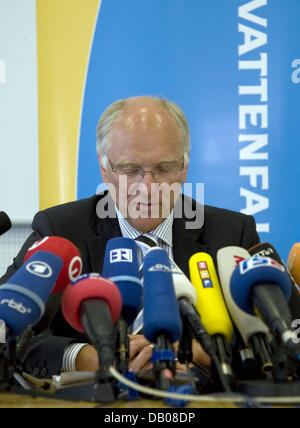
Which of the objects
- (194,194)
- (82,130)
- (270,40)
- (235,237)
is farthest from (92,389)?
(270,40)

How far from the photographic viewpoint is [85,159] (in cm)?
269

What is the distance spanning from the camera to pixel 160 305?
0.73 meters

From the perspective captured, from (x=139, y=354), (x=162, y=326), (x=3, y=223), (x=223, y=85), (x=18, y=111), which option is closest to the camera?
(x=162, y=326)

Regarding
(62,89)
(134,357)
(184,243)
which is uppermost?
(62,89)

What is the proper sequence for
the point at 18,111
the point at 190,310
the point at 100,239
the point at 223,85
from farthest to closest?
the point at 18,111
the point at 223,85
the point at 100,239
the point at 190,310

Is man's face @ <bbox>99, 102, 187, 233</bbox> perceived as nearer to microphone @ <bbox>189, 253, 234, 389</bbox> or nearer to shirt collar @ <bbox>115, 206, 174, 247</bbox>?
shirt collar @ <bbox>115, 206, 174, 247</bbox>

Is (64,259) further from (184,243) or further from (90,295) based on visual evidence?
(184,243)

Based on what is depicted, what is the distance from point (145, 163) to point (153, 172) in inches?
1.7

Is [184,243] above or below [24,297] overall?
below

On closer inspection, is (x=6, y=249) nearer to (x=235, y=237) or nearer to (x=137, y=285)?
(x=235, y=237)

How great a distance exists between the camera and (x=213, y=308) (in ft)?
2.93

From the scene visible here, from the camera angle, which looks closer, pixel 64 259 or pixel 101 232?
pixel 64 259

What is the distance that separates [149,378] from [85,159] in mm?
1962

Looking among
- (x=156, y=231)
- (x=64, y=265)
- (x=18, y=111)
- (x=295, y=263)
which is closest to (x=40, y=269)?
(x=64, y=265)
